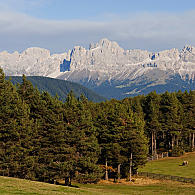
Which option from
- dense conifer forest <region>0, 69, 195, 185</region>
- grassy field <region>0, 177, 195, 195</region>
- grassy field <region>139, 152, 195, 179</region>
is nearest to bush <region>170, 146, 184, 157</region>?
grassy field <region>139, 152, 195, 179</region>

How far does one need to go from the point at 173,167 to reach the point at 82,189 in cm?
4117

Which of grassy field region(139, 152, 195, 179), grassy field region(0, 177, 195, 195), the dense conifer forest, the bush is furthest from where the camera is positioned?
the bush

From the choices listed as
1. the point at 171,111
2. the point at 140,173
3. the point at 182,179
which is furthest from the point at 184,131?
the point at 182,179

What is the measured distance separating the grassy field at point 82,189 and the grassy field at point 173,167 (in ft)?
29.9

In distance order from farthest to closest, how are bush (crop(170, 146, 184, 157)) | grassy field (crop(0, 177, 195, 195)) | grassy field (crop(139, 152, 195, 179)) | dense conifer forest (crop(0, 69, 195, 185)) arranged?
bush (crop(170, 146, 184, 157)) < grassy field (crop(139, 152, 195, 179)) < dense conifer forest (crop(0, 69, 195, 185)) < grassy field (crop(0, 177, 195, 195))

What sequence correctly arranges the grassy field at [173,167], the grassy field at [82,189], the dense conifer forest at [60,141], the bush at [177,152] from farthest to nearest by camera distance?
the bush at [177,152], the grassy field at [173,167], the dense conifer forest at [60,141], the grassy field at [82,189]

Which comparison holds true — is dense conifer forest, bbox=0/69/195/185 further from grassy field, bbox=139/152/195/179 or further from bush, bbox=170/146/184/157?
bush, bbox=170/146/184/157

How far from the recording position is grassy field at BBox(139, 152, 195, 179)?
224ft

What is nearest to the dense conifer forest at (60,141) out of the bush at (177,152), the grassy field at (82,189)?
the grassy field at (82,189)

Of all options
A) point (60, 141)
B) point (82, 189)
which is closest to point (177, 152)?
point (60, 141)

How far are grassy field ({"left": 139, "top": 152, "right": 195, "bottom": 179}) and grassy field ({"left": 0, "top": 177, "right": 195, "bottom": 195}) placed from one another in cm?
912

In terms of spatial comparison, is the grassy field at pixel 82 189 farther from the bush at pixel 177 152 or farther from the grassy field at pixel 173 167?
the bush at pixel 177 152

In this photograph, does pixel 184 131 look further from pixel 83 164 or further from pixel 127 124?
pixel 83 164

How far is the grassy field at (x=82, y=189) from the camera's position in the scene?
30.9m
